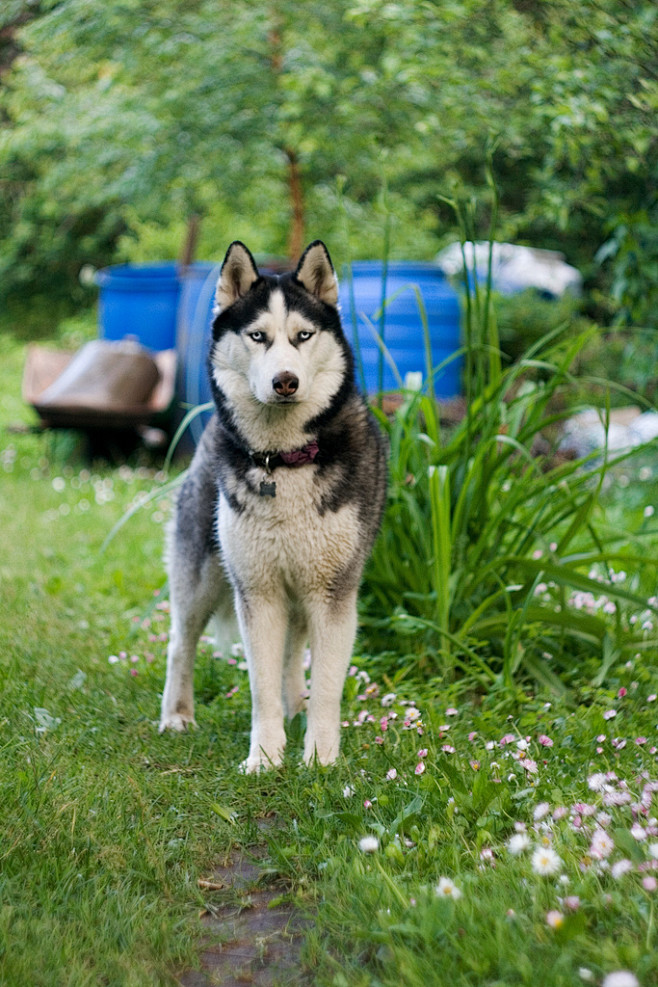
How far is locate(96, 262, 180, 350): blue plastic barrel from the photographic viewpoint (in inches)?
331

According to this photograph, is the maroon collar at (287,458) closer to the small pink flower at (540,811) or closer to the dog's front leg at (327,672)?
the dog's front leg at (327,672)

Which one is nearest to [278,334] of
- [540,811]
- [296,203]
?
[540,811]

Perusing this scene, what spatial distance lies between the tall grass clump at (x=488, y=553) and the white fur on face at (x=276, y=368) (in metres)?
0.64

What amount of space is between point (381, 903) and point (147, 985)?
0.45m

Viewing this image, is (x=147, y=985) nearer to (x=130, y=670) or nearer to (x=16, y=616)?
Result: (x=130, y=670)

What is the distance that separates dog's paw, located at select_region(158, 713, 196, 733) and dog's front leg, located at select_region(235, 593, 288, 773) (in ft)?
1.15

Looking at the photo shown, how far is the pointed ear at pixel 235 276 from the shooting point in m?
2.73

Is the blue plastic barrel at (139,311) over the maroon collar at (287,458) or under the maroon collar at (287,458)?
under

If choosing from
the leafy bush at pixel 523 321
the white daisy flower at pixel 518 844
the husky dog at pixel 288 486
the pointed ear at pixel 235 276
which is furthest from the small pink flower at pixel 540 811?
the leafy bush at pixel 523 321

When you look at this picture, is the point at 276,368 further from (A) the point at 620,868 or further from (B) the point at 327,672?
(A) the point at 620,868

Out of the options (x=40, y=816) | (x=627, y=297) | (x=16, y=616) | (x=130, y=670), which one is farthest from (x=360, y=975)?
(x=627, y=297)

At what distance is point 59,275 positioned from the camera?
608 inches

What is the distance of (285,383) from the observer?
2.52 m

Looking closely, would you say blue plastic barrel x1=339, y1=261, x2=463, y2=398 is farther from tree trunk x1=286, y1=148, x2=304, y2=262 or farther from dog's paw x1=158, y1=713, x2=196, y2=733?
dog's paw x1=158, y1=713, x2=196, y2=733
